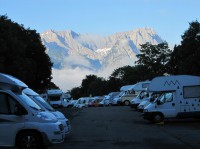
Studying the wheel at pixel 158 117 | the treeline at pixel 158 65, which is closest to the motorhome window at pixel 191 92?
the wheel at pixel 158 117

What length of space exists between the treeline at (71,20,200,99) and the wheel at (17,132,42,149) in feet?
188

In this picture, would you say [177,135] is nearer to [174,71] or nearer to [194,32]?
[194,32]

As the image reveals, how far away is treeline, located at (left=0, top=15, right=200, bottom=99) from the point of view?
138 ft

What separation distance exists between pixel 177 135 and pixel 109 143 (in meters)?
4.13

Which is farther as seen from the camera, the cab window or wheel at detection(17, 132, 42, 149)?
the cab window

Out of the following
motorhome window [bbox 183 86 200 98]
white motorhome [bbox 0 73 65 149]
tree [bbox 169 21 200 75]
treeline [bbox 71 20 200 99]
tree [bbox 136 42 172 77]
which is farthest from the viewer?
tree [bbox 136 42 172 77]

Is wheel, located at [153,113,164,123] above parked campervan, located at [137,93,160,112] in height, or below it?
below

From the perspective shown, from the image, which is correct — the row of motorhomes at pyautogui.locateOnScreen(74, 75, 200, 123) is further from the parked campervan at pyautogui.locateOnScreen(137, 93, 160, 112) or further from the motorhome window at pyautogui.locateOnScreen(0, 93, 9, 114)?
the motorhome window at pyautogui.locateOnScreen(0, 93, 9, 114)

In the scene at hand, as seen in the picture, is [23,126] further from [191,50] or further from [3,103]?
[191,50]

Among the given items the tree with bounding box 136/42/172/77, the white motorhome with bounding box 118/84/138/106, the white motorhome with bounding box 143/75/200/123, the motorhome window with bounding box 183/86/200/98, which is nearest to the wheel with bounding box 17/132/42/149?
the white motorhome with bounding box 143/75/200/123

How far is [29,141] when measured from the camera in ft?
42.5

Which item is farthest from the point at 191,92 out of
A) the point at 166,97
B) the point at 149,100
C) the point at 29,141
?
the point at 29,141

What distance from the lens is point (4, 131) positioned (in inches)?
507

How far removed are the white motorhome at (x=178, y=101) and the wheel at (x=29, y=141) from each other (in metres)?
15.0
